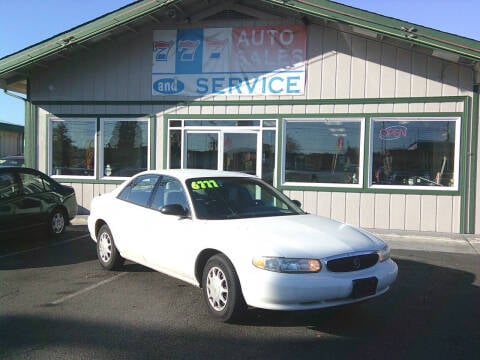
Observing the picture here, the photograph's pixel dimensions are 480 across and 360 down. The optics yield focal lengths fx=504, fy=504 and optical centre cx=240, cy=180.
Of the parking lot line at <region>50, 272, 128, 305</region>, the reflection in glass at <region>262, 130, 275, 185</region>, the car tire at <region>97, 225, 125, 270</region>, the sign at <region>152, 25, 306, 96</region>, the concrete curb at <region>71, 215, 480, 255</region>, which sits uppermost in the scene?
the sign at <region>152, 25, 306, 96</region>

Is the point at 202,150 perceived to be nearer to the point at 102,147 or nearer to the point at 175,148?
the point at 175,148

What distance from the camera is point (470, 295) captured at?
622 centimetres

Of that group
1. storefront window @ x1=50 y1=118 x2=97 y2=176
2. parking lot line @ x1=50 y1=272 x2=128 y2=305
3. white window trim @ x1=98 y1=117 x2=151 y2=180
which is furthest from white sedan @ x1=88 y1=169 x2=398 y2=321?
storefront window @ x1=50 y1=118 x2=97 y2=176

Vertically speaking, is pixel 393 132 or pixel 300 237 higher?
pixel 393 132

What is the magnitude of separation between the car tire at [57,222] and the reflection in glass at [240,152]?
13.8 feet

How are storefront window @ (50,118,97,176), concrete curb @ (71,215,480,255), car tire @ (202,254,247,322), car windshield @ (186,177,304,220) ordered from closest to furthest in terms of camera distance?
car tire @ (202,254,247,322) → car windshield @ (186,177,304,220) → concrete curb @ (71,215,480,255) → storefront window @ (50,118,97,176)

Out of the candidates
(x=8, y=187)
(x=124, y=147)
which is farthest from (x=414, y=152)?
(x=8, y=187)

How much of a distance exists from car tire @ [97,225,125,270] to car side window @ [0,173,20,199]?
2601mm

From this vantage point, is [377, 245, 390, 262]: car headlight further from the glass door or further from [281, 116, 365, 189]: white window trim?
the glass door

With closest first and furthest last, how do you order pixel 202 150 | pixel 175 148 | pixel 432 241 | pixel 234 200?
1. pixel 234 200
2. pixel 432 241
3. pixel 202 150
4. pixel 175 148

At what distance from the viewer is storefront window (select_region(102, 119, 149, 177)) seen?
13289mm

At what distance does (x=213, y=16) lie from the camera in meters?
12.6

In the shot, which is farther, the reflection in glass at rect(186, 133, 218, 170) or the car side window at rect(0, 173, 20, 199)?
the reflection in glass at rect(186, 133, 218, 170)

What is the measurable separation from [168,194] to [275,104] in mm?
6450
